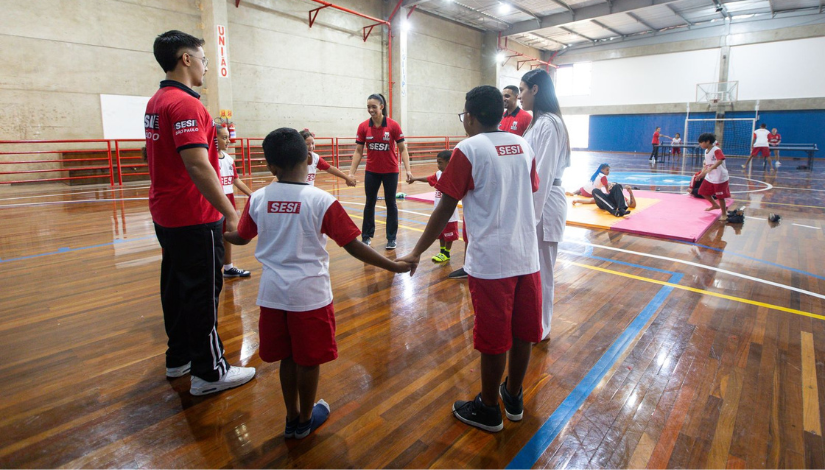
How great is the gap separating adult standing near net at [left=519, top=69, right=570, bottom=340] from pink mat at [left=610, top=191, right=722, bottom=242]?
13.0 ft

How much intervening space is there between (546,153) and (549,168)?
9 cm

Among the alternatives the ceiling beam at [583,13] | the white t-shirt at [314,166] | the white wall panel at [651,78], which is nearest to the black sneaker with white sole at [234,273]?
the white t-shirt at [314,166]

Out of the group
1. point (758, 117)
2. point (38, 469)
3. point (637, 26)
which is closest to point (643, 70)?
point (637, 26)

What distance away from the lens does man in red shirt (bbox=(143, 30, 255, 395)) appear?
217 cm

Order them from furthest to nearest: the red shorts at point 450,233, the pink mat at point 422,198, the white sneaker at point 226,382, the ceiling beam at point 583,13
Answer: the ceiling beam at point 583,13 → the pink mat at point 422,198 → the red shorts at point 450,233 → the white sneaker at point 226,382

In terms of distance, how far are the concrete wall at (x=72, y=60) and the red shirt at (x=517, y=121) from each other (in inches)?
451

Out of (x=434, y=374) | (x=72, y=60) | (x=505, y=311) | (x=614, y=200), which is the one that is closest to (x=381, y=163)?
(x=434, y=374)

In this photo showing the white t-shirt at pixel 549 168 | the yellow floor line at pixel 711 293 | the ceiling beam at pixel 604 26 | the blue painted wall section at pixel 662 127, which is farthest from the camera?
the ceiling beam at pixel 604 26

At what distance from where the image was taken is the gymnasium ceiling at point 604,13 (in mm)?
18422

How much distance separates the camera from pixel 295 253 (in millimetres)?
1847

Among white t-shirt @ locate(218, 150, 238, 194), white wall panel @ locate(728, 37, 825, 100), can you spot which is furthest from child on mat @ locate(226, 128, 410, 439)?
white wall panel @ locate(728, 37, 825, 100)

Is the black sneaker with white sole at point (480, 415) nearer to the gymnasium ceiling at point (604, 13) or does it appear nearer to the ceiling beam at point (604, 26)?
the gymnasium ceiling at point (604, 13)

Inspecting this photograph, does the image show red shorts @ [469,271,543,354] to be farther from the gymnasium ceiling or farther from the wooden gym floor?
the gymnasium ceiling

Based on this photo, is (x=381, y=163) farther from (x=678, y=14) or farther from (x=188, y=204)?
(x=678, y=14)
